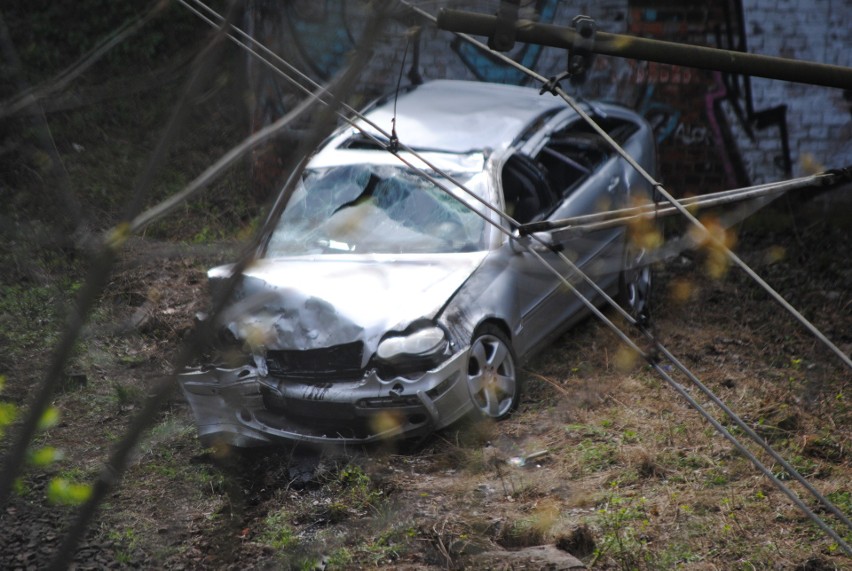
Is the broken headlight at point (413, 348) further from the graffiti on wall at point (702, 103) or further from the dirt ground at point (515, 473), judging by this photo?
the graffiti on wall at point (702, 103)

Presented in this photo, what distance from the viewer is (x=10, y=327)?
6.60m

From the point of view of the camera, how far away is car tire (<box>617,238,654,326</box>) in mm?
6484

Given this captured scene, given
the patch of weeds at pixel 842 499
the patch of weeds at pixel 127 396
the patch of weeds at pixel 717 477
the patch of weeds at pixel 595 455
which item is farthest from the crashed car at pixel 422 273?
the patch of weeds at pixel 842 499

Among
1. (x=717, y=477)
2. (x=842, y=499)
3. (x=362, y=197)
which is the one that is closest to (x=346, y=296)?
(x=362, y=197)

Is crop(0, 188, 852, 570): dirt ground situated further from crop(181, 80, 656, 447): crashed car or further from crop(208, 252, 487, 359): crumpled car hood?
crop(208, 252, 487, 359): crumpled car hood

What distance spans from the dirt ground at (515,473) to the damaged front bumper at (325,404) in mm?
156

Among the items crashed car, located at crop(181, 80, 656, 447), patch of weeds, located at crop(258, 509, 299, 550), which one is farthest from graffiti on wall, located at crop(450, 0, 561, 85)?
patch of weeds, located at crop(258, 509, 299, 550)

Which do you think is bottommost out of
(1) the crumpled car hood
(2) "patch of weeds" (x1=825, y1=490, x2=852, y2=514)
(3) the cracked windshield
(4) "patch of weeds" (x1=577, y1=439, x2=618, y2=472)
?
(4) "patch of weeds" (x1=577, y1=439, x2=618, y2=472)

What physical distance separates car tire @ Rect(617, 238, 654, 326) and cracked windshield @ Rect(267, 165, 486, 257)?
4.75 ft

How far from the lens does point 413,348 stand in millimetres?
4805

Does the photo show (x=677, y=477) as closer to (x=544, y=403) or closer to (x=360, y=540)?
(x=544, y=403)

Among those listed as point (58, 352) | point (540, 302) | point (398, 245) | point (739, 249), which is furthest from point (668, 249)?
point (58, 352)

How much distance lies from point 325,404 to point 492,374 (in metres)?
0.98

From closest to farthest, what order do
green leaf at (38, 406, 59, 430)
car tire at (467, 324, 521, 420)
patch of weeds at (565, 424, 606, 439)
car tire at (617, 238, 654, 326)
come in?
green leaf at (38, 406, 59, 430) < car tire at (467, 324, 521, 420) < patch of weeds at (565, 424, 606, 439) < car tire at (617, 238, 654, 326)
